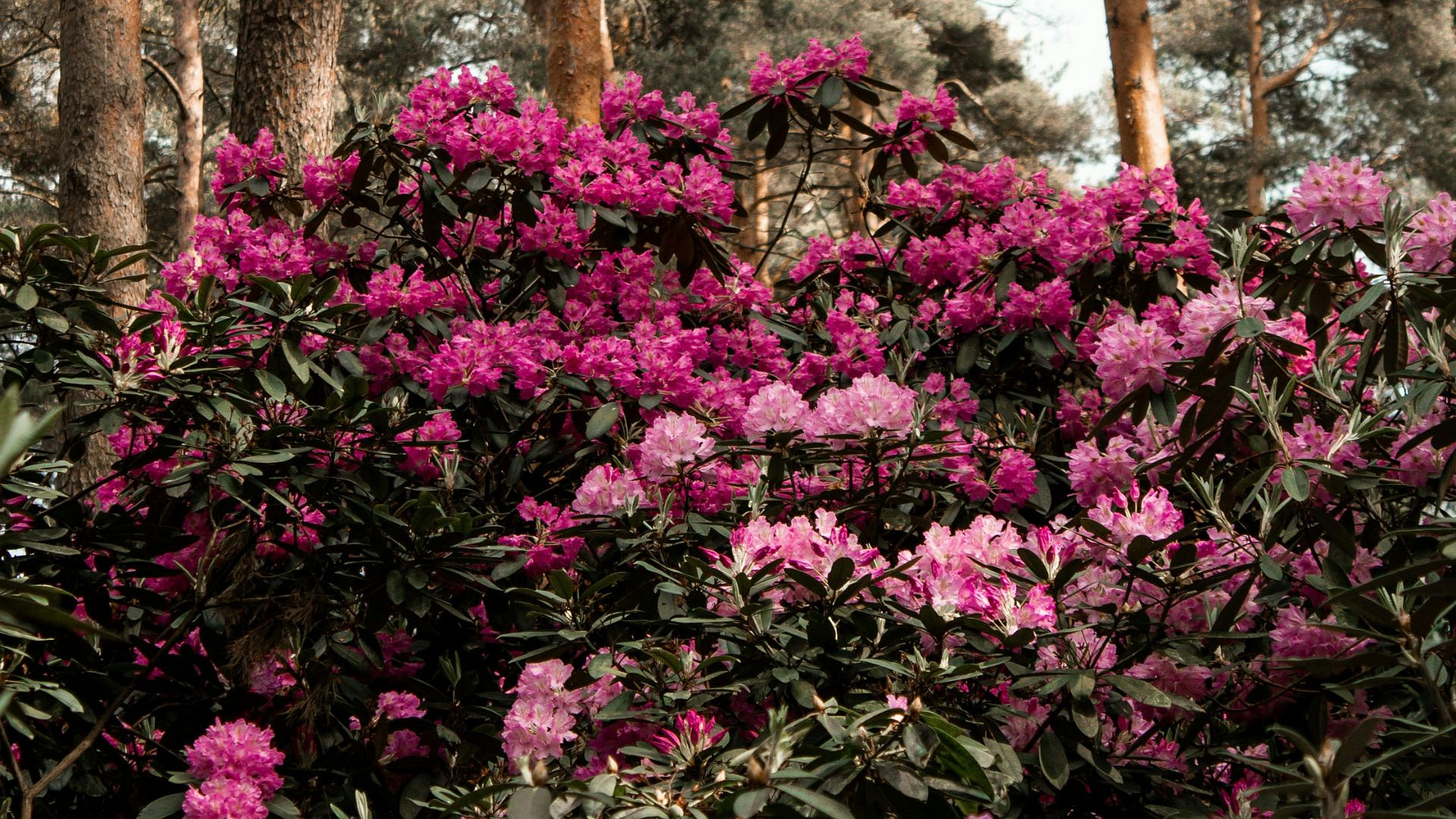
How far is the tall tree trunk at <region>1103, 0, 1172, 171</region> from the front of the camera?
6.15 metres

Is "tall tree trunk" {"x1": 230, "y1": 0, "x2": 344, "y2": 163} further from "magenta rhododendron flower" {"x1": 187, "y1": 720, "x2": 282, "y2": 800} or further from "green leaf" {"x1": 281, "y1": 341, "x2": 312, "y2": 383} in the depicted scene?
"magenta rhododendron flower" {"x1": 187, "y1": 720, "x2": 282, "y2": 800}

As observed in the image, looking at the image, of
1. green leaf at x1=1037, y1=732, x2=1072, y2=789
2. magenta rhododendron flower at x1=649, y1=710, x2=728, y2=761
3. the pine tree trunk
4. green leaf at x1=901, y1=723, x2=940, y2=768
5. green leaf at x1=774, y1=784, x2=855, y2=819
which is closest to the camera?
green leaf at x1=774, y1=784, x2=855, y2=819

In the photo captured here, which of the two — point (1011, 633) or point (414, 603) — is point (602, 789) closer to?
point (1011, 633)

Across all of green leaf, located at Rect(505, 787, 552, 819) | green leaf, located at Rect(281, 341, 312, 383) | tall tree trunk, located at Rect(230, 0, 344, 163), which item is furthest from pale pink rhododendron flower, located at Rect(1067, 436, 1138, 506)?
tall tree trunk, located at Rect(230, 0, 344, 163)

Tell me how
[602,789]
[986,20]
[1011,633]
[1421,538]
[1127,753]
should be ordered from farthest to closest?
[986,20], [1421,538], [1127,753], [1011,633], [602,789]

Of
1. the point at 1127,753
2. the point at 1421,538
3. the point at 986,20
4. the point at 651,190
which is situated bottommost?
the point at 1127,753

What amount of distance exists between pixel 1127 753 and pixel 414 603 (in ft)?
3.90

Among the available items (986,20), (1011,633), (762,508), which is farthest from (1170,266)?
(986,20)

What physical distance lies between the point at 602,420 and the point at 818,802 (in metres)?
1.30

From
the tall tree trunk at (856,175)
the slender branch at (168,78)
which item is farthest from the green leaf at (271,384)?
the slender branch at (168,78)

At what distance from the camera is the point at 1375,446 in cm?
214

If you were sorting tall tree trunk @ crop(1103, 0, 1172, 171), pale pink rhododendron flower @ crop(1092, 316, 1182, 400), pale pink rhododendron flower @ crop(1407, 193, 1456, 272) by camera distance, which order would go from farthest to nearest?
tall tree trunk @ crop(1103, 0, 1172, 171) < pale pink rhododendron flower @ crop(1092, 316, 1182, 400) < pale pink rhododendron flower @ crop(1407, 193, 1456, 272)

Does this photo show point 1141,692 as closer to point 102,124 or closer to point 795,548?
point 795,548

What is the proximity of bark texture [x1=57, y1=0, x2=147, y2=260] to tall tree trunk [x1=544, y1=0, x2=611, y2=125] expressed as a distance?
250cm
